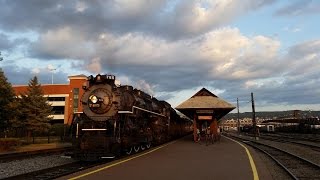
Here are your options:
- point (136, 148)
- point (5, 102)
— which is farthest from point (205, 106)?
point (5, 102)

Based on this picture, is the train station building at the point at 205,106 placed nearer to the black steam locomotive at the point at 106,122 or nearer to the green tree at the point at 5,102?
the black steam locomotive at the point at 106,122

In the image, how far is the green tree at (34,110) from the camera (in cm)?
4278

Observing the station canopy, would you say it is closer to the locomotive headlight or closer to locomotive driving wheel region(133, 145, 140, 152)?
locomotive driving wheel region(133, 145, 140, 152)

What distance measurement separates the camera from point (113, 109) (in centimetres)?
1895

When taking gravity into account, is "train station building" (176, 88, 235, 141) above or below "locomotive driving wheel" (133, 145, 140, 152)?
above

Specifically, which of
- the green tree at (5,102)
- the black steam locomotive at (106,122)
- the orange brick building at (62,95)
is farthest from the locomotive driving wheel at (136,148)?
the orange brick building at (62,95)

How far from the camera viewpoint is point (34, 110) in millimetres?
43562

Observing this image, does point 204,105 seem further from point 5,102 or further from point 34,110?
point 34,110

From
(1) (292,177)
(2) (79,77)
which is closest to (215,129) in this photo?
(1) (292,177)

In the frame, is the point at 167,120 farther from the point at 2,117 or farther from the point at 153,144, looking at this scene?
the point at 2,117

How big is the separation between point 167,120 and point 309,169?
1812cm

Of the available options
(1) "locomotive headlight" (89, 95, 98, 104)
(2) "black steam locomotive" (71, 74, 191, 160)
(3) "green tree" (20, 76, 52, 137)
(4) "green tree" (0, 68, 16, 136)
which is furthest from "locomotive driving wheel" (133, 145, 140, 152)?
(3) "green tree" (20, 76, 52, 137)

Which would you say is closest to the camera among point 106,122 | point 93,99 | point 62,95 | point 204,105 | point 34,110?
point 106,122

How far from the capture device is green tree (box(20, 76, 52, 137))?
140ft
